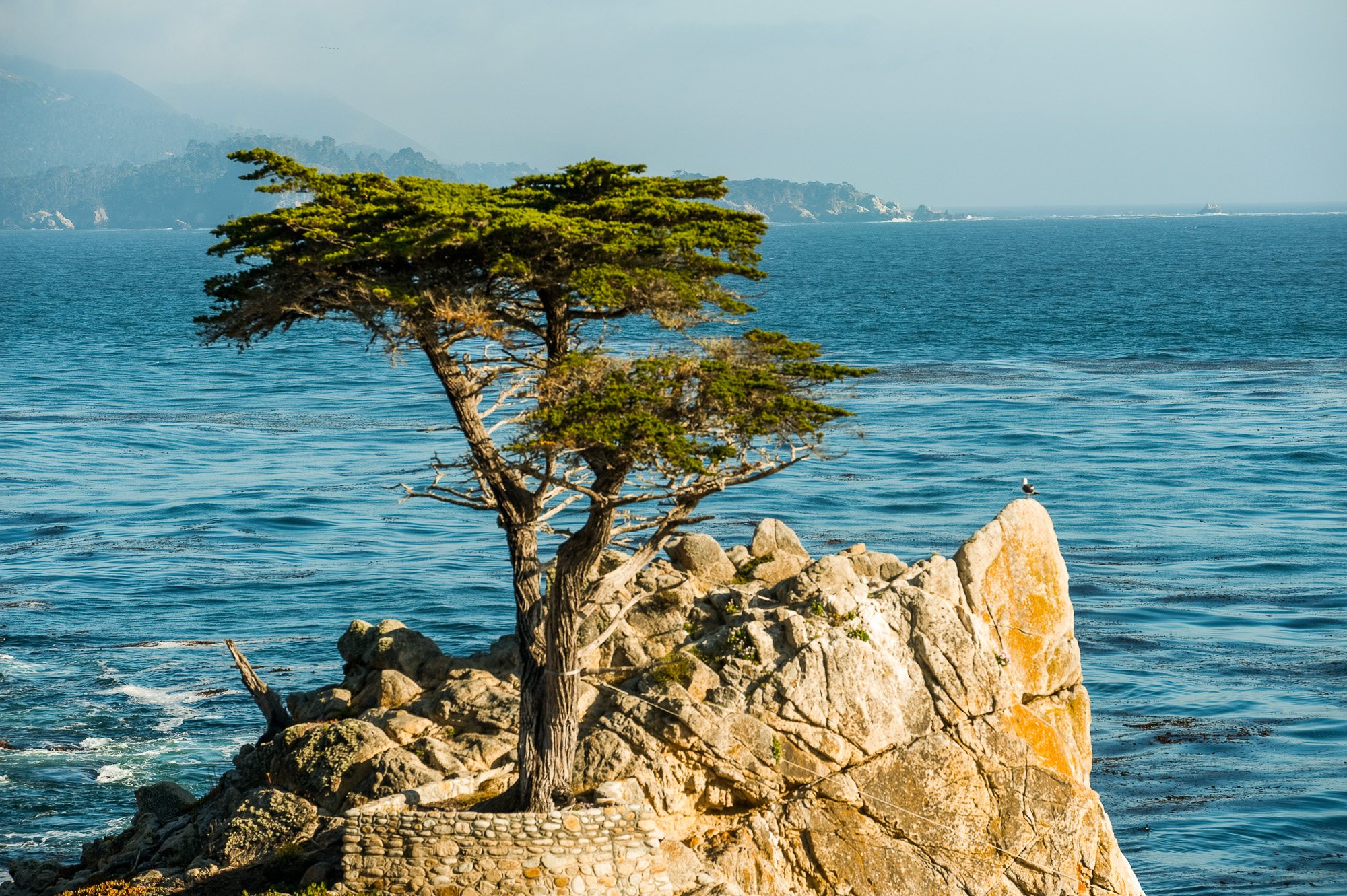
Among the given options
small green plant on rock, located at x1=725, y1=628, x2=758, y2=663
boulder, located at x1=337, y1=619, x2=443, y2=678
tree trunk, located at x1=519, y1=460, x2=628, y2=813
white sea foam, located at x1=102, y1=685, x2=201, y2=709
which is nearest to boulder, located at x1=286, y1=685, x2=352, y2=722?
boulder, located at x1=337, y1=619, x2=443, y2=678

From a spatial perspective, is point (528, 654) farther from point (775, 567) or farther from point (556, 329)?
point (775, 567)

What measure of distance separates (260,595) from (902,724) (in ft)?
96.9

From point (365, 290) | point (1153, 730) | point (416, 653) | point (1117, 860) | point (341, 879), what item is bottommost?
point (1153, 730)

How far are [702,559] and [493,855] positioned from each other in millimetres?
Answer: 8183

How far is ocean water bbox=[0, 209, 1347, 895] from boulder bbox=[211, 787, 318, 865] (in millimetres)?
9270

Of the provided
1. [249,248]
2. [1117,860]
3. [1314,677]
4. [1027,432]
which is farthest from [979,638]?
[1027,432]

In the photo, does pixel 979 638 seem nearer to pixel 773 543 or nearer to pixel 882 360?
pixel 773 543

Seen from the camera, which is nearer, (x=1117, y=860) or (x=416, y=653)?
(x=1117, y=860)

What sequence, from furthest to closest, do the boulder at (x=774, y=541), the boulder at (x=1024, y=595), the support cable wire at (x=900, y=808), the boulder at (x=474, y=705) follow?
the boulder at (x=774, y=541), the boulder at (x=1024, y=595), the boulder at (x=474, y=705), the support cable wire at (x=900, y=808)

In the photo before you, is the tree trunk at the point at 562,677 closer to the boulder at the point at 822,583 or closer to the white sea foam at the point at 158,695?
the boulder at the point at 822,583

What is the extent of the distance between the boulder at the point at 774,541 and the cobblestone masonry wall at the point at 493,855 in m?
8.03

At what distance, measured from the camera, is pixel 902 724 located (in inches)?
777

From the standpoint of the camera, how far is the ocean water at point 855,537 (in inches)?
1202

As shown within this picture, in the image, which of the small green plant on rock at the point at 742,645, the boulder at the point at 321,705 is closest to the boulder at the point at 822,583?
the small green plant on rock at the point at 742,645
